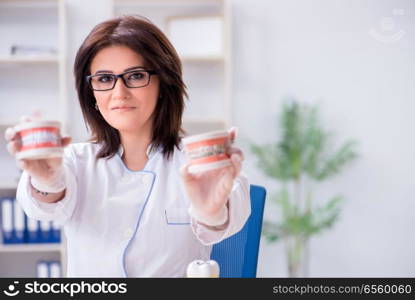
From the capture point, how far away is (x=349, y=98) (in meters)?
3.49

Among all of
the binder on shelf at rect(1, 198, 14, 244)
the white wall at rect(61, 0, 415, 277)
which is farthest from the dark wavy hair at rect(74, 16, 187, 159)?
the white wall at rect(61, 0, 415, 277)

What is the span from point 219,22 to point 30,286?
8.15 ft

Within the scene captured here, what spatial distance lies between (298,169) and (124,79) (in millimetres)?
2290

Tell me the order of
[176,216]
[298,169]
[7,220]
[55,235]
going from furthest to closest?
[298,169]
[55,235]
[7,220]
[176,216]

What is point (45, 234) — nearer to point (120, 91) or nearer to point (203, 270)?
point (120, 91)

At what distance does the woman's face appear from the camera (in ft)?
3.60

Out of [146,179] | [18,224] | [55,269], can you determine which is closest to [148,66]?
[146,179]

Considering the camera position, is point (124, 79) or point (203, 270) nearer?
point (203, 270)

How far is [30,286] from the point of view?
3.39 ft

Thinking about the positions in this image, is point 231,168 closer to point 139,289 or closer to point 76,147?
point 139,289

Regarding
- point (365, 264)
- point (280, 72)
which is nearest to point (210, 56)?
point (280, 72)

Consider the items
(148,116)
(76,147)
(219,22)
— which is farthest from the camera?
(219,22)

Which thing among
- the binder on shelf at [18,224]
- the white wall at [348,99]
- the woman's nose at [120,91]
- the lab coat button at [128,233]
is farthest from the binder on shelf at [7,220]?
the woman's nose at [120,91]

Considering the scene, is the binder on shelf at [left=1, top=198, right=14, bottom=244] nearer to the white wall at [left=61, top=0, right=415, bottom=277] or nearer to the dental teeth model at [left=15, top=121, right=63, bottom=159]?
the white wall at [left=61, top=0, right=415, bottom=277]
